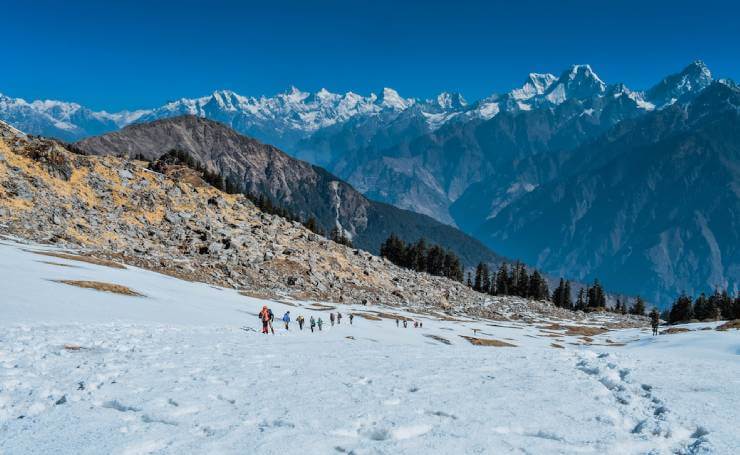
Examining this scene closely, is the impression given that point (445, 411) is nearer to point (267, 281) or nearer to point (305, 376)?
point (305, 376)

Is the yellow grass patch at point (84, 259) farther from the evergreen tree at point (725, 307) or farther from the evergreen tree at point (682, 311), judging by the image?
the evergreen tree at point (682, 311)

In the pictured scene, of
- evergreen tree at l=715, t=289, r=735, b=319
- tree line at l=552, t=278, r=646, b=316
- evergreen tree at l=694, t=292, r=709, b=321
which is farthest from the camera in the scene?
tree line at l=552, t=278, r=646, b=316

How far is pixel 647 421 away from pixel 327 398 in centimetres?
856

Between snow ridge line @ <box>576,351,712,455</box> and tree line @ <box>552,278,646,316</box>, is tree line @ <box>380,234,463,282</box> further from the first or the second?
snow ridge line @ <box>576,351,712,455</box>

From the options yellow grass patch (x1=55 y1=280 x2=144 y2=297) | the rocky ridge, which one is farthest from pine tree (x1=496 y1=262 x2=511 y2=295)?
yellow grass patch (x1=55 y1=280 x2=144 y2=297)

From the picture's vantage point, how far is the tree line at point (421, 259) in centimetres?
18038

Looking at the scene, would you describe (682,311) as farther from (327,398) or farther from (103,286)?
(327,398)

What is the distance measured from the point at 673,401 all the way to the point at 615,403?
1.66 m

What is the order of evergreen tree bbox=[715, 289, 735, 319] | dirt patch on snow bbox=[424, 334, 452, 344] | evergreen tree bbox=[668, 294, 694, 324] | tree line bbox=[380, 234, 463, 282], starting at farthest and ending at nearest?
1. tree line bbox=[380, 234, 463, 282]
2. evergreen tree bbox=[668, 294, 694, 324]
3. evergreen tree bbox=[715, 289, 735, 319]
4. dirt patch on snow bbox=[424, 334, 452, 344]

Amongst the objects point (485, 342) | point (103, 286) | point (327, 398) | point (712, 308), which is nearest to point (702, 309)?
point (712, 308)

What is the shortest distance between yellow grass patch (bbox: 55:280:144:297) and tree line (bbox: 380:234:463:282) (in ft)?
444

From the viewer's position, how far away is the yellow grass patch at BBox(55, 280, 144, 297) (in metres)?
42.8

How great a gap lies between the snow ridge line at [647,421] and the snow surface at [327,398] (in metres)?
0.05

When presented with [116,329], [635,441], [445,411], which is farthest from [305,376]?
[116,329]
